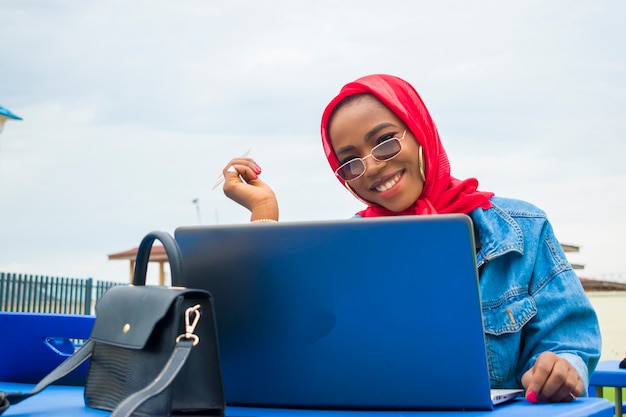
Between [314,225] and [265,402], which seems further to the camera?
[265,402]

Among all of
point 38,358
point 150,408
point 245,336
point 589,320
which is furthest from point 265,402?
point 589,320

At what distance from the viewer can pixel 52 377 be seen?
1370 millimetres

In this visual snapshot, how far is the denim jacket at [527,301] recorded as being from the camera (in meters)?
1.73

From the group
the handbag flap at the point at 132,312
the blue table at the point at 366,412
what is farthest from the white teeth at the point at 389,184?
the handbag flap at the point at 132,312

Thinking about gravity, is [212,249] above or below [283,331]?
above

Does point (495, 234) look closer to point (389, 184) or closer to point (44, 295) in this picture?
point (389, 184)

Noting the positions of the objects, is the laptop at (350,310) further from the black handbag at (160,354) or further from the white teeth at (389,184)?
the white teeth at (389,184)

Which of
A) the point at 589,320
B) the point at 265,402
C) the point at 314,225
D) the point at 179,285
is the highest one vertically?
the point at 314,225

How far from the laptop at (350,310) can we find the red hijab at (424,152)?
33.3 inches

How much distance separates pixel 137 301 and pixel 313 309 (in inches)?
12.3

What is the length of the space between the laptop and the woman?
0.32m

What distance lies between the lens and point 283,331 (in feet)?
4.18

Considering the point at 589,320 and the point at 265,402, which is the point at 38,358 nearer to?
the point at 265,402

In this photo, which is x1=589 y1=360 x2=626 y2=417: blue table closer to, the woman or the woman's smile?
the woman
